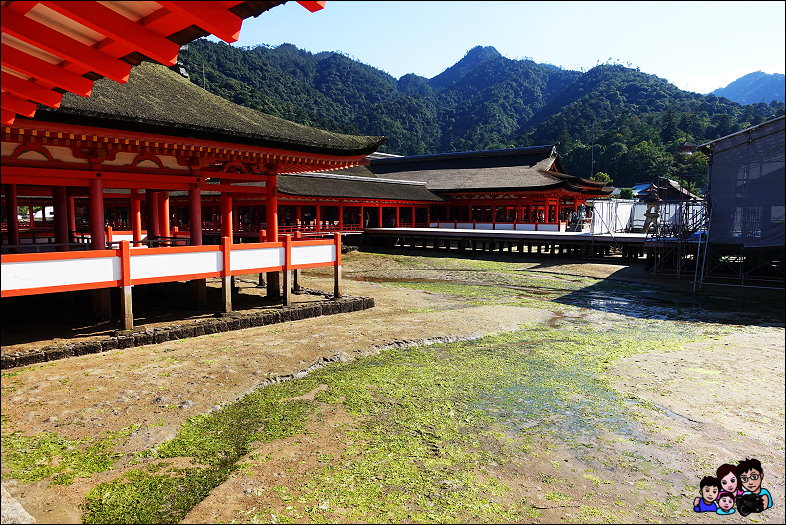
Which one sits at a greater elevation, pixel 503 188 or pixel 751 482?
pixel 503 188

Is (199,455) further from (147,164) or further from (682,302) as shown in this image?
(682,302)

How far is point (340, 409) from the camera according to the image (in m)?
6.65

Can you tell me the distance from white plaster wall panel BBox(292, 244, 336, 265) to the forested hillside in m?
57.4

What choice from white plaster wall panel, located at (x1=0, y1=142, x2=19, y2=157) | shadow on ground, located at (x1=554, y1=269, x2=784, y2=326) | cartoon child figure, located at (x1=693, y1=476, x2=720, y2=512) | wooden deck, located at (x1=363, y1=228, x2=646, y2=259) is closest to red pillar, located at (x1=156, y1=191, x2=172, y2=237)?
white plaster wall panel, located at (x1=0, y1=142, x2=19, y2=157)

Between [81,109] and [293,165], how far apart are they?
20.5 feet

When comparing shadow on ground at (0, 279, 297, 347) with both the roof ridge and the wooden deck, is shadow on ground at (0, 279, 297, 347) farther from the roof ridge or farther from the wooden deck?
the roof ridge

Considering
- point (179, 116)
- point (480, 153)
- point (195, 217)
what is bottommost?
point (195, 217)

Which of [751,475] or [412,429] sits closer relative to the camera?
[751,475]

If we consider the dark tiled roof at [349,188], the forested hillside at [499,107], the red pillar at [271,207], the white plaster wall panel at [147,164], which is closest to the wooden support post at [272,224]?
the red pillar at [271,207]

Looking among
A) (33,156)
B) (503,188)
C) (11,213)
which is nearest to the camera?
(33,156)

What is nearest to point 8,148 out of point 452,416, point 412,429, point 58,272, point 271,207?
point 58,272

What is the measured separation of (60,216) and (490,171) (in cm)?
3348

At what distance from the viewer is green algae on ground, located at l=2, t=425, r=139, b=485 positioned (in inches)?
193

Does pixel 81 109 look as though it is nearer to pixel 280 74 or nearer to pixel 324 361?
pixel 324 361
